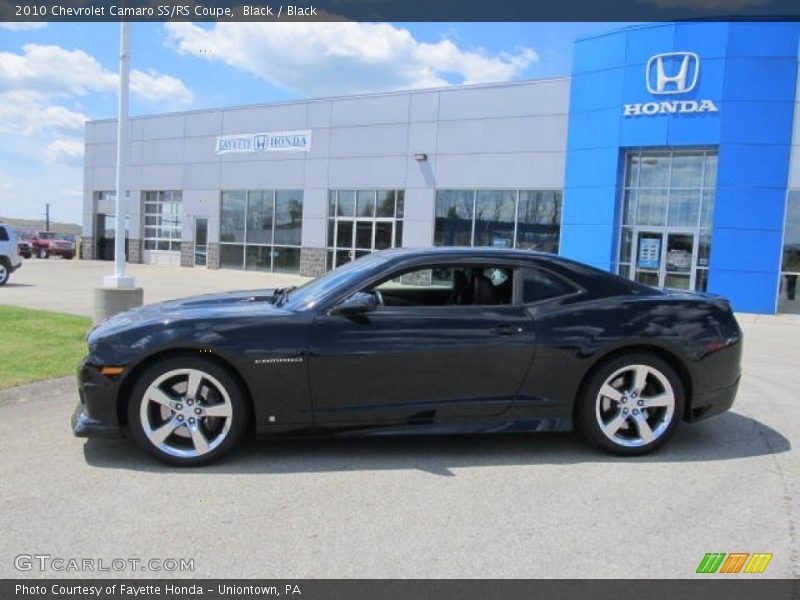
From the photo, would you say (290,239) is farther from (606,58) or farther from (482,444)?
(482,444)

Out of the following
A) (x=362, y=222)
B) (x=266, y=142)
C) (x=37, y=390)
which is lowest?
(x=37, y=390)

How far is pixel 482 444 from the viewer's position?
16.6 feet

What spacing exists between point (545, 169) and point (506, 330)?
→ 17967 millimetres

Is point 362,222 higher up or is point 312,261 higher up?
point 362,222

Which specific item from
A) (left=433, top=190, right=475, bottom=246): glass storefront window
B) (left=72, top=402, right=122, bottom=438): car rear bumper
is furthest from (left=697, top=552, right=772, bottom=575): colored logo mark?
(left=433, top=190, right=475, bottom=246): glass storefront window

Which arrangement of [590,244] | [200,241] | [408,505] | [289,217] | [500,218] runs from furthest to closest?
[200,241]
[289,217]
[500,218]
[590,244]
[408,505]

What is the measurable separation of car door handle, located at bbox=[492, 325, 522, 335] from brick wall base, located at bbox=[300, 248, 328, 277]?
21.9m

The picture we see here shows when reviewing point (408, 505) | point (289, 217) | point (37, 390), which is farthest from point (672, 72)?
point (408, 505)

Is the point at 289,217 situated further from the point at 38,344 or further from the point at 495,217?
the point at 38,344

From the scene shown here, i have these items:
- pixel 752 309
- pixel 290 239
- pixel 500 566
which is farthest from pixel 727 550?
pixel 290 239

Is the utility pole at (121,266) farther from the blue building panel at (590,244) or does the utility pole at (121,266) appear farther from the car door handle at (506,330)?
the blue building panel at (590,244)

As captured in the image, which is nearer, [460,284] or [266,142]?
[460,284]

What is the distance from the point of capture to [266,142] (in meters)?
27.7

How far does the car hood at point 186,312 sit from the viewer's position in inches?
177
